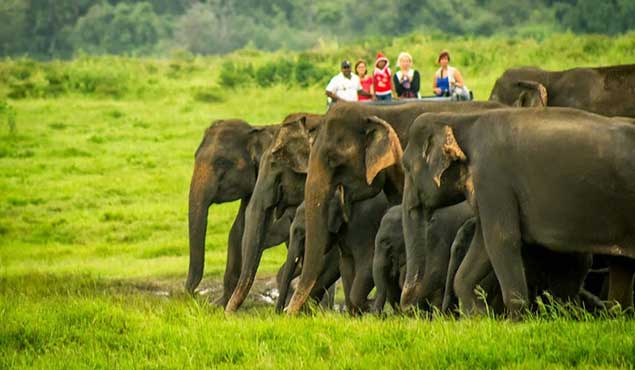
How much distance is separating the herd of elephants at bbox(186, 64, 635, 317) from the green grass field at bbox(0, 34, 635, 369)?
0.51m

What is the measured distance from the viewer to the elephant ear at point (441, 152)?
36.0ft

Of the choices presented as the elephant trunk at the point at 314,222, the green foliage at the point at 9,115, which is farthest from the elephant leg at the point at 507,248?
the green foliage at the point at 9,115

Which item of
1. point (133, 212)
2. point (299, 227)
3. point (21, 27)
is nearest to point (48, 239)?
point (133, 212)

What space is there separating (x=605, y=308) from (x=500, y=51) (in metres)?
25.6

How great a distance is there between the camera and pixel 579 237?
1022cm

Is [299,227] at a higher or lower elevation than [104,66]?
higher

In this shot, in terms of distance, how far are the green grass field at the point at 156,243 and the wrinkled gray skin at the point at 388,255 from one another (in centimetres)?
113

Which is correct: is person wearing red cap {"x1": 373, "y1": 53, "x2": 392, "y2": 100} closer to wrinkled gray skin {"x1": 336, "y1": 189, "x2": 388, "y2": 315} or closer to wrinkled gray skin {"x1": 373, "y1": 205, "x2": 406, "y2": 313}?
wrinkled gray skin {"x1": 336, "y1": 189, "x2": 388, "y2": 315}

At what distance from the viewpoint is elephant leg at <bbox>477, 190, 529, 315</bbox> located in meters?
10.5

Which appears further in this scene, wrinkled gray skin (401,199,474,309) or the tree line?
the tree line

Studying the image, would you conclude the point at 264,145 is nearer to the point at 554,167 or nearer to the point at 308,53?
the point at 554,167

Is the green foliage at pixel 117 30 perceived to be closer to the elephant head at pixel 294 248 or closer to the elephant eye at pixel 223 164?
the elephant eye at pixel 223 164

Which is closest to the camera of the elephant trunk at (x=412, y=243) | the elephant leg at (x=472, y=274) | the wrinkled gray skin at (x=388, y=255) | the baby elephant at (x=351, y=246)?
the elephant leg at (x=472, y=274)

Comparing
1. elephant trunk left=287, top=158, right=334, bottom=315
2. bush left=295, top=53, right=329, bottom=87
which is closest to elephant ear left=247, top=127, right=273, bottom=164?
elephant trunk left=287, top=158, right=334, bottom=315
